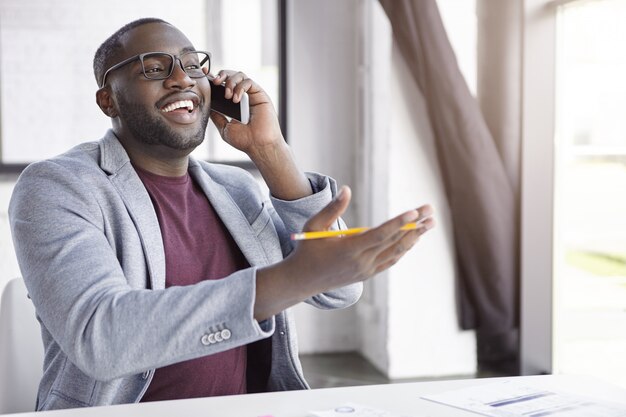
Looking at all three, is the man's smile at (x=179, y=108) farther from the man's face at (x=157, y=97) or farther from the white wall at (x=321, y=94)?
the white wall at (x=321, y=94)

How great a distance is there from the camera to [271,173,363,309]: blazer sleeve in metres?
1.65

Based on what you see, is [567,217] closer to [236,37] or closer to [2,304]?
[236,37]

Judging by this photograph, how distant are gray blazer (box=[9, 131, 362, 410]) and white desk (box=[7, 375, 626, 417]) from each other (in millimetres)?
69

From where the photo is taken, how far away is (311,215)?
5.46 ft

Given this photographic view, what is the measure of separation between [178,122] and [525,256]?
240 centimetres

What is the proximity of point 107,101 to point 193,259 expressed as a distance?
1.30 ft

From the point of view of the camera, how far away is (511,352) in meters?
3.76

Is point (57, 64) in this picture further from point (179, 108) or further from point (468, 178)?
point (179, 108)

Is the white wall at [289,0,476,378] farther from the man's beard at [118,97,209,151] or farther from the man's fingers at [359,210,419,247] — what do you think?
the man's fingers at [359,210,419,247]

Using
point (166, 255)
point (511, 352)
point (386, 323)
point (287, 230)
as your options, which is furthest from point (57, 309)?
point (511, 352)

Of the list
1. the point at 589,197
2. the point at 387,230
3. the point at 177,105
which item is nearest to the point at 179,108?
the point at 177,105

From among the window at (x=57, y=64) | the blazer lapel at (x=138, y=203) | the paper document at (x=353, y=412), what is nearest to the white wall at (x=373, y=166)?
the window at (x=57, y=64)

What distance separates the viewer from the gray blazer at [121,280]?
117cm

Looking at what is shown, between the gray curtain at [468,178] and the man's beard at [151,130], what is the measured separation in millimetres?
2119
